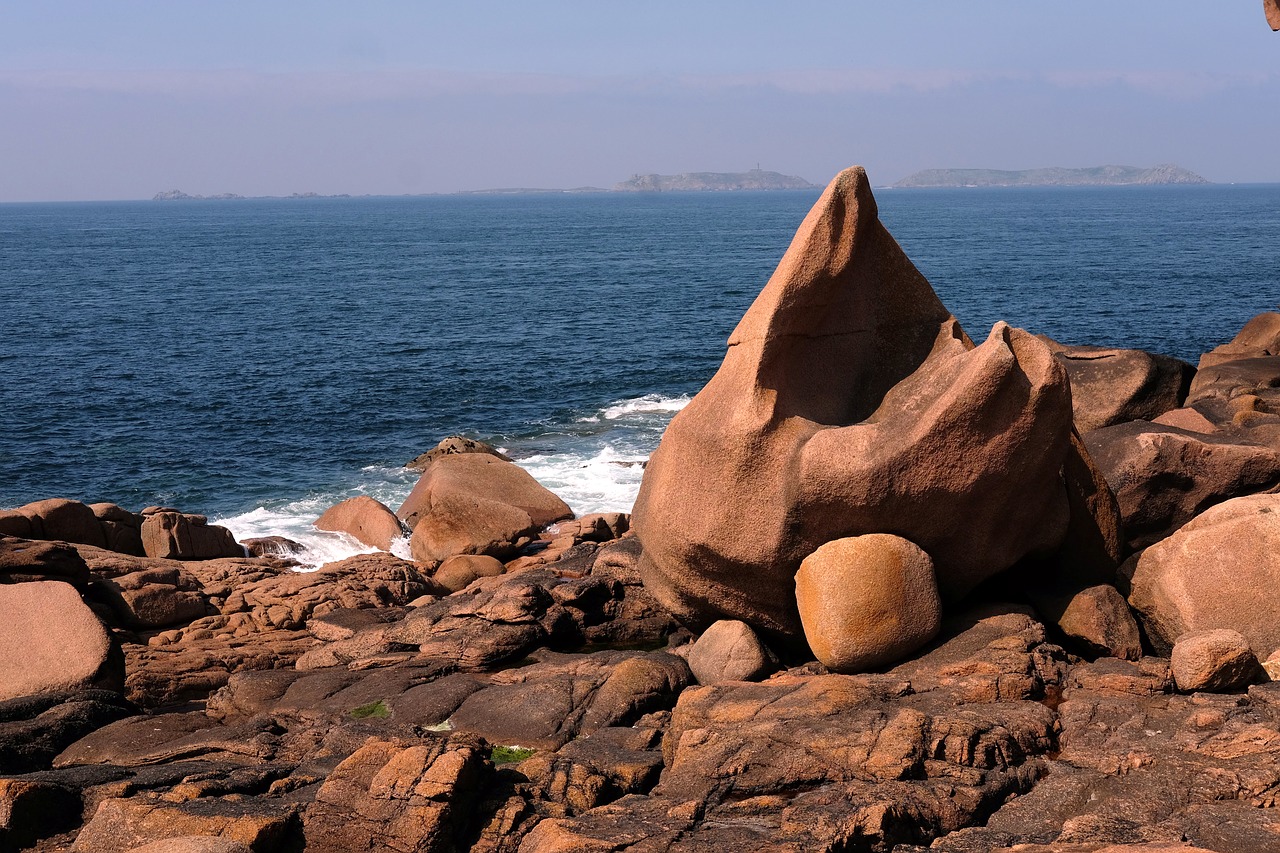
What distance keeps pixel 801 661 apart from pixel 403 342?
4812cm

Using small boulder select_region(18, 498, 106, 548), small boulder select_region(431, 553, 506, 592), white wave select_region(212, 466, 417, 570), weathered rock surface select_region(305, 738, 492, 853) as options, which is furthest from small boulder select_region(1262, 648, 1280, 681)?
small boulder select_region(18, 498, 106, 548)

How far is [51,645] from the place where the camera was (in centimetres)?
1527

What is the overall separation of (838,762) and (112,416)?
129ft

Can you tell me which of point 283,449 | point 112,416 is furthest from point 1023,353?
point 112,416

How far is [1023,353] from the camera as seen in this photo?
13406 mm

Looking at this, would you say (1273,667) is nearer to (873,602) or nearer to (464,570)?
(873,602)

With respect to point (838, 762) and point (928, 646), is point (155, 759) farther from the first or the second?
point (928, 646)

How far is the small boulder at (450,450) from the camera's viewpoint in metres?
34.4

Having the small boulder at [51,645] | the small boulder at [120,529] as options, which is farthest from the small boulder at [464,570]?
the small boulder at [51,645]

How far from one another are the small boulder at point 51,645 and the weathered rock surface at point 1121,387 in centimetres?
1753

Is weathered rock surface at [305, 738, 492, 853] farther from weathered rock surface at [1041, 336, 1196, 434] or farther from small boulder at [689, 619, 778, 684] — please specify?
weathered rock surface at [1041, 336, 1196, 434]

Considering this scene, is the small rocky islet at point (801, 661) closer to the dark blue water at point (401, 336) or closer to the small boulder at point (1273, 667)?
the small boulder at point (1273, 667)

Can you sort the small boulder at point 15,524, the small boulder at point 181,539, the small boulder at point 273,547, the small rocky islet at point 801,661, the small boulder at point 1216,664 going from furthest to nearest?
the small boulder at point 273,547
the small boulder at point 181,539
the small boulder at point 15,524
the small boulder at point 1216,664
the small rocky islet at point 801,661

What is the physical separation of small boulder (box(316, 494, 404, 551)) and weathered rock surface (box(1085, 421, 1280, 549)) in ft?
57.3
